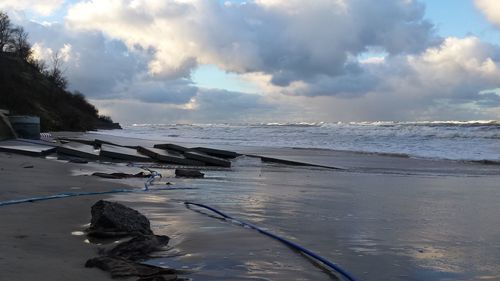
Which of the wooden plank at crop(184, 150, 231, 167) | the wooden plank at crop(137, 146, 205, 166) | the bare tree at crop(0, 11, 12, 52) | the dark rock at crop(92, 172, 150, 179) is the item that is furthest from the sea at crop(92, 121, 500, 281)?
the bare tree at crop(0, 11, 12, 52)

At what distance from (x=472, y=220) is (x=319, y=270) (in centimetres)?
325

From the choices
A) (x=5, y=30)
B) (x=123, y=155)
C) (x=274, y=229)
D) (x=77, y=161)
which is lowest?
(x=274, y=229)

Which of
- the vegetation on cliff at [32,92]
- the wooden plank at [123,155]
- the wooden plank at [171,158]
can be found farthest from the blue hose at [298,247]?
the vegetation on cliff at [32,92]

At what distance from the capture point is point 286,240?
4.82 m

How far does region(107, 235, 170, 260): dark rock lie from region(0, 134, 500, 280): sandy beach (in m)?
0.13

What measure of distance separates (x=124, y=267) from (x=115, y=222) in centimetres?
118

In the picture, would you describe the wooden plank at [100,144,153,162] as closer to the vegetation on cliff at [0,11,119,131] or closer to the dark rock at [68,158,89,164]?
the dark rock at [68,158,89,164]

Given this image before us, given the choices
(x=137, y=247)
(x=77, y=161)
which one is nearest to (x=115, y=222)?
(x=137, y=247)

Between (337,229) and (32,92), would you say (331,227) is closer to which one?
(337,229)

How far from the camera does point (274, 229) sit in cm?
551

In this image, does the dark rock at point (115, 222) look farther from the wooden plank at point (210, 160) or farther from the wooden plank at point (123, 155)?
the wooden plank at point (123, 155)

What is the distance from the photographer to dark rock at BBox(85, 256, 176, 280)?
3.47 metres

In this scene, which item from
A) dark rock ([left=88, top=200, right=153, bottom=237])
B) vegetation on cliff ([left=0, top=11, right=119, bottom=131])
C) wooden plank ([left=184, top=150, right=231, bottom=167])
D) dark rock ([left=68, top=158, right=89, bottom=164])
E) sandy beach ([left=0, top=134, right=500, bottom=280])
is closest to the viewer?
sandy beach ([left=0, top=134, right=500, bottom=280])

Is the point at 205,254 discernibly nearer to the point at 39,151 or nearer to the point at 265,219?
the point at 265,219
